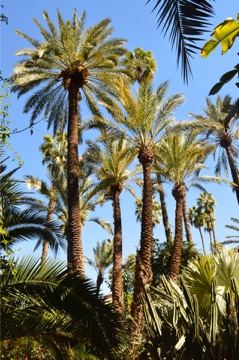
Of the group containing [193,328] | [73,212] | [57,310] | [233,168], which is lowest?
[193,328]

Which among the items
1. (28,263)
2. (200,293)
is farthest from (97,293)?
(200,293)

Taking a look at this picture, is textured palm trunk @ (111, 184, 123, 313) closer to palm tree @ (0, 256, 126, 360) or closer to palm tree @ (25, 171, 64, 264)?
palm tree @ (25, 171, 64, 264)

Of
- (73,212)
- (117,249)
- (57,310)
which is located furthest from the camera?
(117,249)

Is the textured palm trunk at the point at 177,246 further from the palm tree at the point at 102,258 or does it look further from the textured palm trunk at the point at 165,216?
the palm tree at the point at 102,258

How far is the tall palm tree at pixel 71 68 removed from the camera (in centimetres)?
1512

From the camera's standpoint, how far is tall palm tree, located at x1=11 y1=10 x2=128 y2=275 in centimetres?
1512

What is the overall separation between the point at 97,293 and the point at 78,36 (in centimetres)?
1233

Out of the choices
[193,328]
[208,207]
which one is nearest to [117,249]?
[193,328]

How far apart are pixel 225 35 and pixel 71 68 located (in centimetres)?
1326

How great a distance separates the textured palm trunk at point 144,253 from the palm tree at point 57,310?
15.0ft

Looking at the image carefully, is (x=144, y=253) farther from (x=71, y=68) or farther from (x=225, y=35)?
(x=225, y=35)

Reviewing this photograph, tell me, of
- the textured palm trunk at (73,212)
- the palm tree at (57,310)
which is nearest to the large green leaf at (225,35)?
the palm tree at (57,310)

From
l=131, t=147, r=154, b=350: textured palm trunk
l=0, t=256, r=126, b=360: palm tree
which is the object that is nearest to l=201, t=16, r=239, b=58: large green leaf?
l=0, t=256, r=126, b=360: palm tree

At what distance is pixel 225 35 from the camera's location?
106 inches
